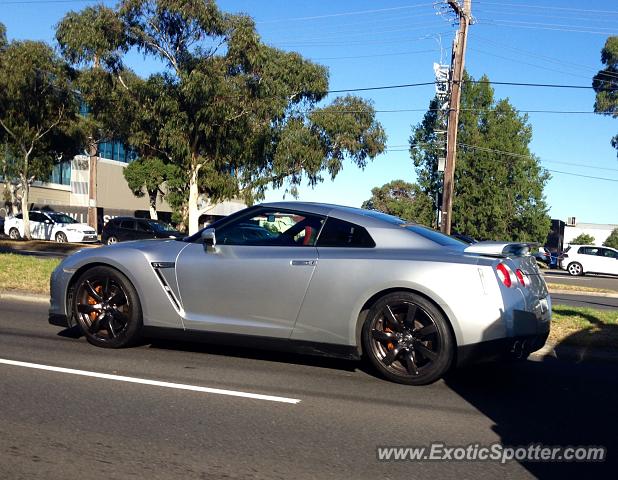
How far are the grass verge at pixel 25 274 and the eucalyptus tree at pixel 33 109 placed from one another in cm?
1782

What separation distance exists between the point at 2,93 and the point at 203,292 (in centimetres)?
2748

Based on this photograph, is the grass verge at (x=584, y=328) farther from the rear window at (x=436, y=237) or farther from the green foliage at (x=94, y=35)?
the green foliage at (x=94, y=35)

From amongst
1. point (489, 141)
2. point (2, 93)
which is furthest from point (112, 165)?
point (489, 141)

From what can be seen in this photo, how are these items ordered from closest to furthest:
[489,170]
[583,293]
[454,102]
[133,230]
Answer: [583,293], [454,102], [133,230], [489,170]

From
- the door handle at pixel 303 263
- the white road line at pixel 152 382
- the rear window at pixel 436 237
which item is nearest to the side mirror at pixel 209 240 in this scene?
the door handle at pixel 303 263

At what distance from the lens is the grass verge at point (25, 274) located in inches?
425

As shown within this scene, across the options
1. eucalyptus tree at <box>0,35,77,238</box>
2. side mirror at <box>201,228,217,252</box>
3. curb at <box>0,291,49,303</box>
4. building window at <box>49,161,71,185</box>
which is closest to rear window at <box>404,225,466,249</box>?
side mirror at <box>201,228,217,252</box>

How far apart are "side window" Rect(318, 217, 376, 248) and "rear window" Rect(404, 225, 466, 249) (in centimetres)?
42

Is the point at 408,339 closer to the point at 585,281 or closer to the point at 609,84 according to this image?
the point at 585,281

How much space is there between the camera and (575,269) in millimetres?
33125

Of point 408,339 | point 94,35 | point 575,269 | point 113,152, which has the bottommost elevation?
point 575,269

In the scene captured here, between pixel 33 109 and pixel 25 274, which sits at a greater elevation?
pixel 33 109

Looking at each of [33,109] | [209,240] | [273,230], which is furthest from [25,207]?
[273,230]

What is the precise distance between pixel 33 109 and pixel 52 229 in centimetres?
699
